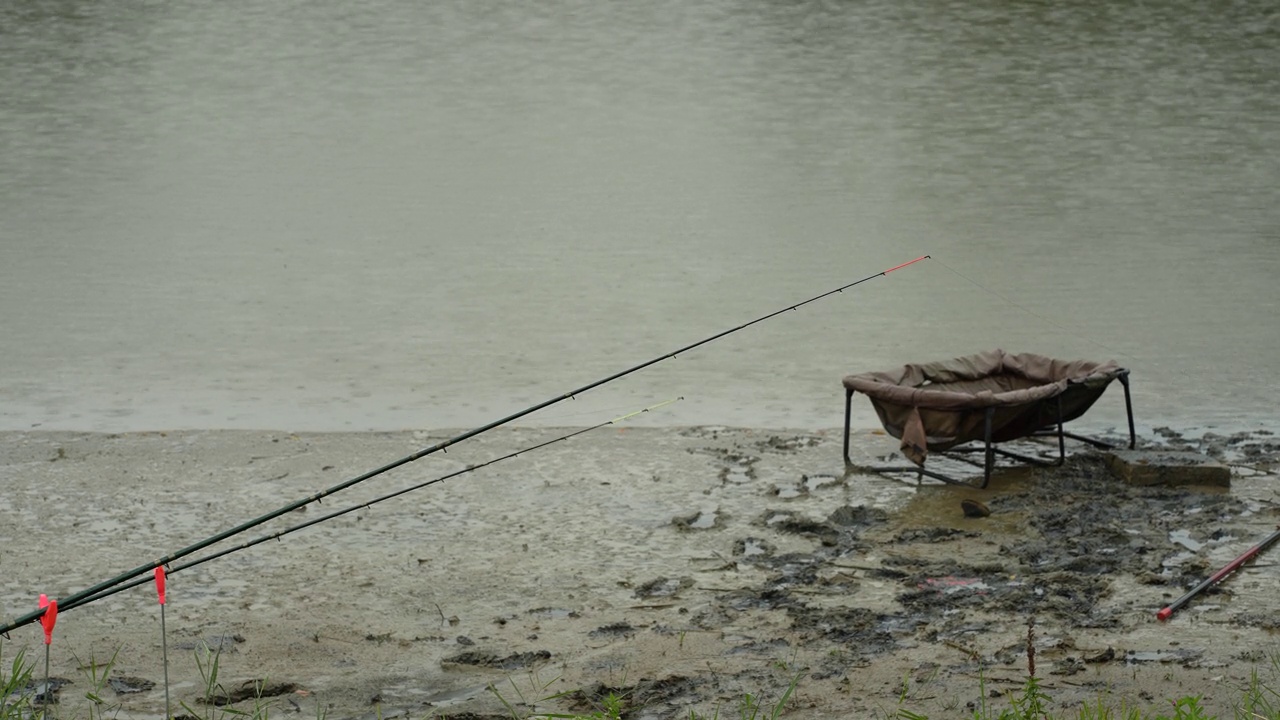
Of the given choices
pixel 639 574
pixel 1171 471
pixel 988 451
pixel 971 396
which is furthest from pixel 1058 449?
pixel 639 574

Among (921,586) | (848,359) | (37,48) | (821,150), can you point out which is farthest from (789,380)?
(37,48)

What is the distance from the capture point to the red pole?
5.60 m

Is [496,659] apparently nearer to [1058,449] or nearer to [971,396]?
[971,396]

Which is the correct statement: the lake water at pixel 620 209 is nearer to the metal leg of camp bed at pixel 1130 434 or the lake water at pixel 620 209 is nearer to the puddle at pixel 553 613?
the metal leg of camp bed at pixel 1130 434

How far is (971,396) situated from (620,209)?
26.2ft

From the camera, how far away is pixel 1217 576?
5863 millimetres

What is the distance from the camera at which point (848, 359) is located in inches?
388

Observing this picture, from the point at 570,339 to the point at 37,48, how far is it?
17.0 meters

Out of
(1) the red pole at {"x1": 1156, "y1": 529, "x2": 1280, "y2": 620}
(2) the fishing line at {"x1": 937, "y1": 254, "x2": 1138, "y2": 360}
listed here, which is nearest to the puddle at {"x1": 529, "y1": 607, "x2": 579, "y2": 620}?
(1) the red pole at {"x1": 1156, "y1": 529, "x2": 1280, "y2": 620}

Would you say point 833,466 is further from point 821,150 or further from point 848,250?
point 821,150

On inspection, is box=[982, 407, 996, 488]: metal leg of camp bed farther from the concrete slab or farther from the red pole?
the red pole

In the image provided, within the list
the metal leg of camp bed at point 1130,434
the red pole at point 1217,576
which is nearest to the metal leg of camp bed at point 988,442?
the metal leg of camp bed at point 1130,434

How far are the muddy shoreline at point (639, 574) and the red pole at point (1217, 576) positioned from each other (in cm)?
5

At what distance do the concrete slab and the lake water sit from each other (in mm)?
1238
